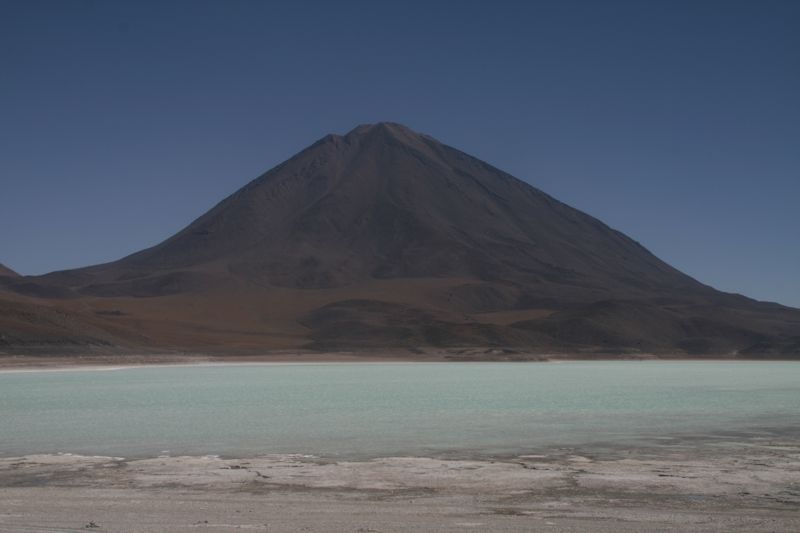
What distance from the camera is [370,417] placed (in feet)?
85.7

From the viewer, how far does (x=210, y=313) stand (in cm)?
13975

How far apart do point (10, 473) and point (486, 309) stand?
140 metres

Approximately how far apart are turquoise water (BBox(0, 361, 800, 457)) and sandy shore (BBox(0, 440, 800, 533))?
1.95m

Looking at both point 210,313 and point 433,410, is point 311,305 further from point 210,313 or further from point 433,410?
point 433,410

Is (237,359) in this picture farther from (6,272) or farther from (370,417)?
(6,272)

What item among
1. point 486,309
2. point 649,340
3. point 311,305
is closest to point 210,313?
point 311,305

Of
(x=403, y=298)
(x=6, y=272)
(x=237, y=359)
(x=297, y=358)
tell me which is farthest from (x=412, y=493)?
(x=6, y=272)

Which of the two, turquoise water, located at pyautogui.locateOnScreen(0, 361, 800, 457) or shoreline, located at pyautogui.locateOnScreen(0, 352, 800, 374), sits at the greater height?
shoreline, located at pyautogui.locateOnScreen(0, 352, 800, 374)

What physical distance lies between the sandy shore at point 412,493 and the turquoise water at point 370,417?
195 centimetres

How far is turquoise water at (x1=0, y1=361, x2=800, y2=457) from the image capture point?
19.8m

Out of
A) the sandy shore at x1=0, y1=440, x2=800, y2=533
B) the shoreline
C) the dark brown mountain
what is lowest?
the sandy shore at x1=0, y1=440, x2=800, y2=533

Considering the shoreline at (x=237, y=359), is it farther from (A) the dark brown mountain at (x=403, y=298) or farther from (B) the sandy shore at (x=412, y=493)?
(B) the sandy shore at (x=412, y=493)

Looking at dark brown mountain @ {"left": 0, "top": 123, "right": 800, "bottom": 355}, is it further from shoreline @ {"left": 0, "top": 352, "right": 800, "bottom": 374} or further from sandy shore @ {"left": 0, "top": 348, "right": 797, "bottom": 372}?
shoreline @ {"left": 0, "top": 352, "right": 800, "bottom": 374}

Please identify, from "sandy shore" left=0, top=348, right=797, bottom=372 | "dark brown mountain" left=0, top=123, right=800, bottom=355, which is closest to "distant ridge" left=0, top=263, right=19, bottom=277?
"dark brown mountain" left=0, top=123, right=800, bottom=355
